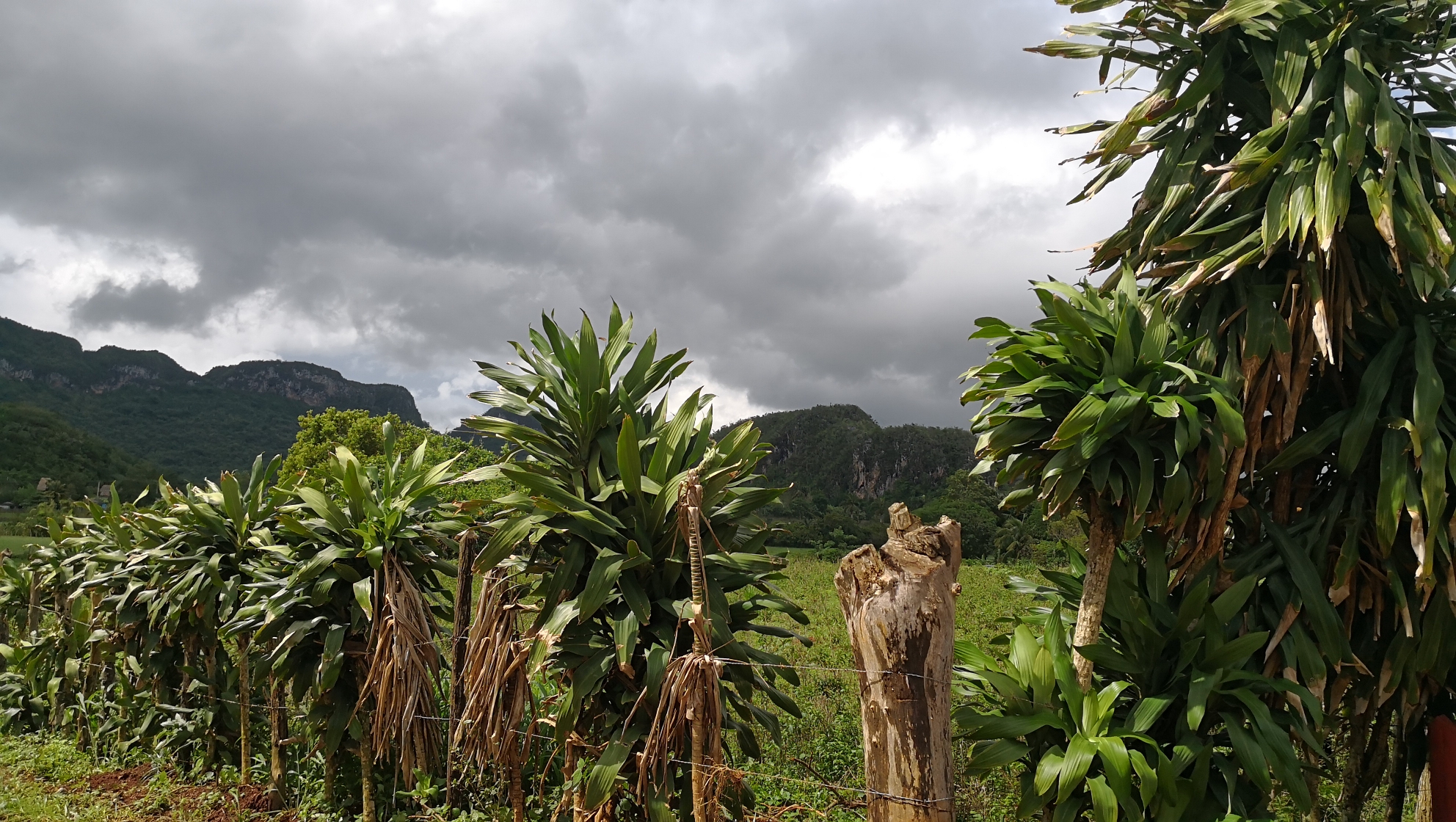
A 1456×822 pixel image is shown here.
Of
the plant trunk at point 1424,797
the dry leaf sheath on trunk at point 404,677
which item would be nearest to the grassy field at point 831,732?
the dry leaf sheath on trunk at point 404,677

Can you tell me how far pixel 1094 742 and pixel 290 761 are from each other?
4.34 m

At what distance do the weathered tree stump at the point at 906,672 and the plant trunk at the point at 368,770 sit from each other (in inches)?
99.9

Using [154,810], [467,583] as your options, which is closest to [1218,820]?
[467,583]

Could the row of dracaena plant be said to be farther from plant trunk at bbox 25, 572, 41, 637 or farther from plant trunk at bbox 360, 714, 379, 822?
plant trunk at bbox 25, 572, 41, 637

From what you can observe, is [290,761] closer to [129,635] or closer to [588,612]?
[129,635]

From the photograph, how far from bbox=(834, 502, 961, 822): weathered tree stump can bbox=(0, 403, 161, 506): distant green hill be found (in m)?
25.6

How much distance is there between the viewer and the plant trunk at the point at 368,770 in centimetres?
363

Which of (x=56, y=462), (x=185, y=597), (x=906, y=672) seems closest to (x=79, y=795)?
(x=185, y=597)

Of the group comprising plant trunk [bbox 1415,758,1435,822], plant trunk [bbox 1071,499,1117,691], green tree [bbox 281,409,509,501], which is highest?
green tree [bbox 281,409,509,501]

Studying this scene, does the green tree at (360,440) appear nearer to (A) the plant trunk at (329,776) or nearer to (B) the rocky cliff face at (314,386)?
(A) the plant trunk at (329,776)

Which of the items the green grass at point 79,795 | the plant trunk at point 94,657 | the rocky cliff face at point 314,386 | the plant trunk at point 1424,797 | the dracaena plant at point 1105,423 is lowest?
the green grass at point 79,795

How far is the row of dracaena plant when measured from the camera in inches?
111

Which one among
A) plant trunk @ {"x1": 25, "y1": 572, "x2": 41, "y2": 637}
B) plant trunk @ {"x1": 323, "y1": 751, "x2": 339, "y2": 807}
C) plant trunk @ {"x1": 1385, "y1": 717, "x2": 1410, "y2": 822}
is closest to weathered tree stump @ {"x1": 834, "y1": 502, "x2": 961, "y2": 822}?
plant trunk @ {"x1": 1385, "y1": 717, "x2": 1410, "y2": 822}

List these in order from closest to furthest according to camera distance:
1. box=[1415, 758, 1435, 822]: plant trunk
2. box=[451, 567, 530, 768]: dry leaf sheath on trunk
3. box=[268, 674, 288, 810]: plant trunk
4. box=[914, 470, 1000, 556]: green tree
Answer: box=[451, 567, 530, 768]: dry leaf sheath on trunk
box=[1415, 758, 1435, 822]: plant trunk
box=[268, 674, 288, 810]: plant trunk
box=[914, 470, 1000, 556]: green tree
